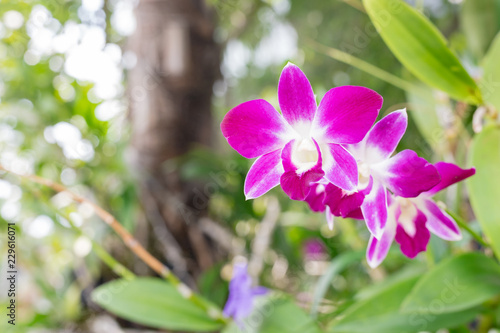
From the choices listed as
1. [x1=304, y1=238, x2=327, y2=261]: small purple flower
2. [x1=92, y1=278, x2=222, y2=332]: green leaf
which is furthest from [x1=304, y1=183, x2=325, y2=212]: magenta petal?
[x1=304, y1=238, x2=327, y2=261]: small purple flower

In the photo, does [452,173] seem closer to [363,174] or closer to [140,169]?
[363,174]

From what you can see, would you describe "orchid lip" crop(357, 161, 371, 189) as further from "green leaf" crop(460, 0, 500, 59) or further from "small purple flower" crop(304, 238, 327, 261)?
"small purple flower" crop(304, 238, 327, 261)

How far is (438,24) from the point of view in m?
1.55

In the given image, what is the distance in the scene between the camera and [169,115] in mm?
1153

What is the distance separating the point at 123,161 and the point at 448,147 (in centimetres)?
74

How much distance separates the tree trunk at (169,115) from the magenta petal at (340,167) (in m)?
0.83

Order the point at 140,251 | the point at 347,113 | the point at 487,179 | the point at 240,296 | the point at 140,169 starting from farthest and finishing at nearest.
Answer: the point at 140,169
the point at 240,296
the point at 140,251
the point at 487,179
the point at 347,113

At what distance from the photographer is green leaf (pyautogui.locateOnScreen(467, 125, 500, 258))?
0.42 metres

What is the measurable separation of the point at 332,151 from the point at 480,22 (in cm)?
54

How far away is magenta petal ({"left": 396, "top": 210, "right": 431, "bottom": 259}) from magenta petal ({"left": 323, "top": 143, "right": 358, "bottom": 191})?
0.10 m

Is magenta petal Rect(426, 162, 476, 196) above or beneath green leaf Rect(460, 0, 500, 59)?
beneath

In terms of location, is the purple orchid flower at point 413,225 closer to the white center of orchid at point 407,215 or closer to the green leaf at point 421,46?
the white center of orchid at point 407,215

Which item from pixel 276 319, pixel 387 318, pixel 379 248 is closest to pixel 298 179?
pixel 379 248

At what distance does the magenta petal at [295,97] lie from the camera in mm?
318
